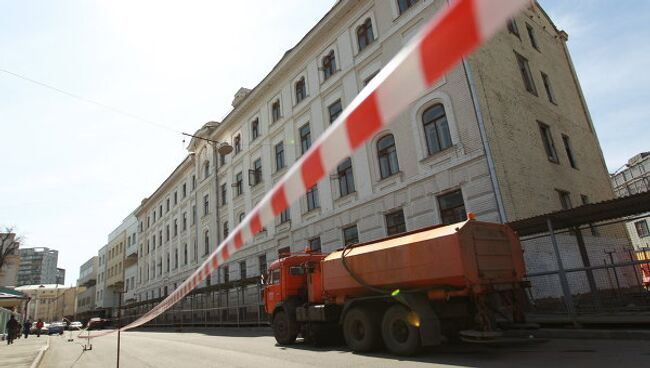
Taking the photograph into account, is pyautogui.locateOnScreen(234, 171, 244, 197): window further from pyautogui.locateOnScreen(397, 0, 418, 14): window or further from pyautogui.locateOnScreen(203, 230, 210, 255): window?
pyautogui.locateOnScreen(397, 0, 418, 14): window

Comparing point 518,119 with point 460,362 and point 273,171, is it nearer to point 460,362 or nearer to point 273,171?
point 460,362

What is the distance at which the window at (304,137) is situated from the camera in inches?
899

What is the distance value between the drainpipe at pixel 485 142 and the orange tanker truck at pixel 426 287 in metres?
3.88

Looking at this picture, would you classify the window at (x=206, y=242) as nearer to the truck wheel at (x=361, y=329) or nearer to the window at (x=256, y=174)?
the window at (x=256, y=174)

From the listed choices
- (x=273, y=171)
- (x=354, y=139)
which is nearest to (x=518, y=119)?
(x=273, y=171)

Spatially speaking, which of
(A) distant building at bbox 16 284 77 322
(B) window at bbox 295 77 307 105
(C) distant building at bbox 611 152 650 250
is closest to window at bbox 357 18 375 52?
(B) window at bbox 295 77 307 105

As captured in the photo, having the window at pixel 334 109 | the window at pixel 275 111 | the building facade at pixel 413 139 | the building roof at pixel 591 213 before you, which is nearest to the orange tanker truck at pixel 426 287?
the building roof at pixel 591 213

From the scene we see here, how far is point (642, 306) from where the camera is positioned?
33.4 feet

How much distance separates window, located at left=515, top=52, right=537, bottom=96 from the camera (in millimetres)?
18594

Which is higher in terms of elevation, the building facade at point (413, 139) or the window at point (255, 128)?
the window at point (255, 128)

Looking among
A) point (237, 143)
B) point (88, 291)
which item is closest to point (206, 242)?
point (237, 143)

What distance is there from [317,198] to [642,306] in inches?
570

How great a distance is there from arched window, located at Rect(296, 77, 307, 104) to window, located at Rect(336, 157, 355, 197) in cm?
613

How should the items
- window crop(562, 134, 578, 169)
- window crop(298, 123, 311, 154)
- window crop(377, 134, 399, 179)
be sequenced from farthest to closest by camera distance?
window crop(298, 123, 311, 154)
window crop(562, 134, 578, 169)
window crop(377, 134, 399, 179)
